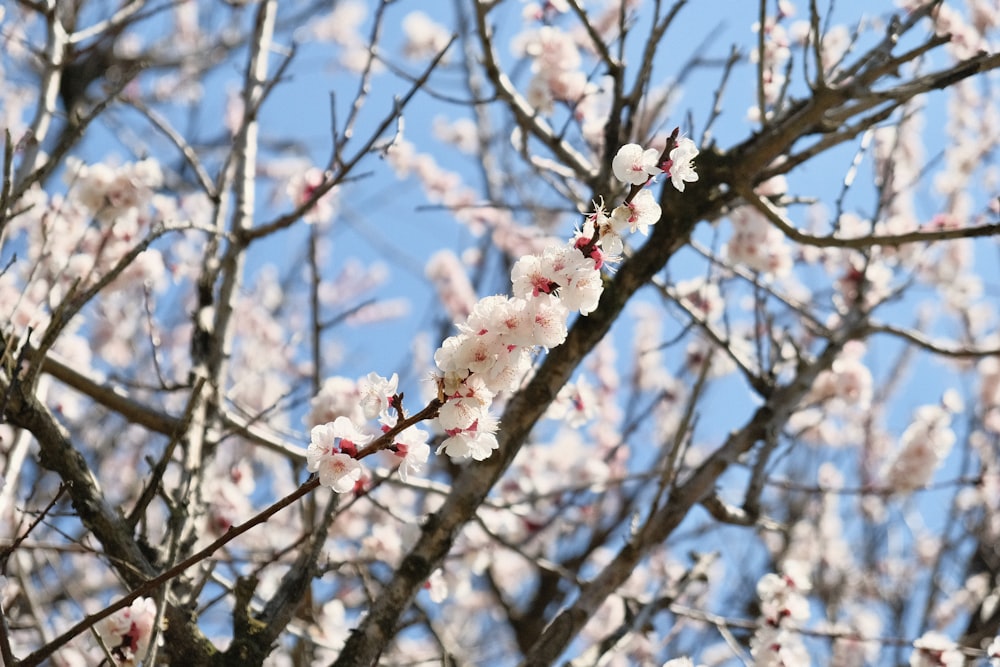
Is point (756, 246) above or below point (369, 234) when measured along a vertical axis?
below

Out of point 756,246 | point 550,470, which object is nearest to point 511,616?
point 550,470

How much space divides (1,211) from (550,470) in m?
5.21

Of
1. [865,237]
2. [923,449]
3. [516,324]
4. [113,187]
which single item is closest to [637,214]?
[516,324]

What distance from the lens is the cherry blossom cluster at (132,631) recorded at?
1.85 meters

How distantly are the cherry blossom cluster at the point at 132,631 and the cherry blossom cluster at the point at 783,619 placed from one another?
1.62 m

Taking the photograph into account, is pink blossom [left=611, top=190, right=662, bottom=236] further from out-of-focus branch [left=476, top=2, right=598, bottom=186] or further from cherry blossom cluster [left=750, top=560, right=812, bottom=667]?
cherry blossom cluster [left=750, top=560, right=812, bottom=667]

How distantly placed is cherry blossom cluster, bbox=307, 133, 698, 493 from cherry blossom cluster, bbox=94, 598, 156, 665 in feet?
2.39

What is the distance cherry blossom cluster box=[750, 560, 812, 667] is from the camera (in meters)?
2.49

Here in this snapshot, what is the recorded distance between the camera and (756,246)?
11.8ft

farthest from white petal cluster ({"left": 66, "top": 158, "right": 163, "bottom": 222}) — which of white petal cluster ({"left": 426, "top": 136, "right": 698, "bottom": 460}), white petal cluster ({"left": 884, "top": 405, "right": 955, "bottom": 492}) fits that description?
white petal cluster ({"left": 884, "top": 405, "right": 955, "bottom": 492})

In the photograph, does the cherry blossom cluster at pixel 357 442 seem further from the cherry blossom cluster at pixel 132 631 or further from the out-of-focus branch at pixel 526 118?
the out-of-focus branch at pixel 526 118

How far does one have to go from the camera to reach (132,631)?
6.12ft

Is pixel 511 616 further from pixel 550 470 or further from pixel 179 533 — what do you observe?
pixel 179 533

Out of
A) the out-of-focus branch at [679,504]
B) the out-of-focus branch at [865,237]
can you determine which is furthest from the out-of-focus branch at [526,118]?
the out-of-focus branch at [679,504]
